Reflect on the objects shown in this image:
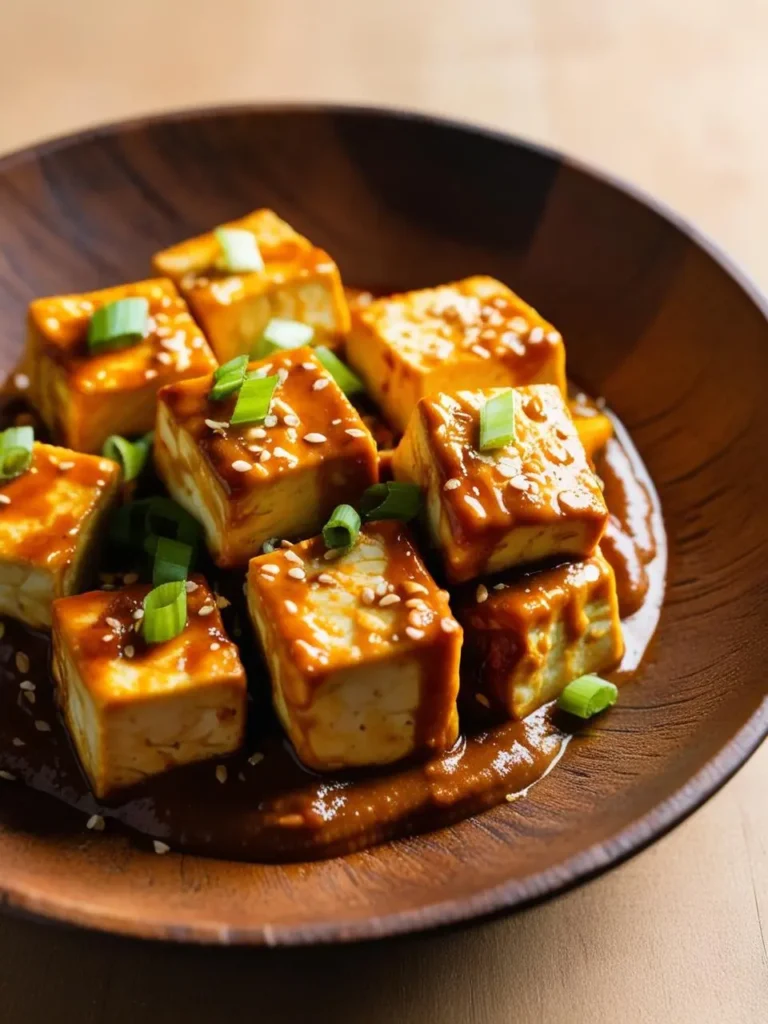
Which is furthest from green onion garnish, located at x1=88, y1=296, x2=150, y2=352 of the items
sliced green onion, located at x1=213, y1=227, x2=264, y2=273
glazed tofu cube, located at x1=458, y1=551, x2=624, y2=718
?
glazed tofu cube, located at x1=458, y1=551, x2=624, y2=718

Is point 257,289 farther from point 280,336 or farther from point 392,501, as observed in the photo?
point 392,501

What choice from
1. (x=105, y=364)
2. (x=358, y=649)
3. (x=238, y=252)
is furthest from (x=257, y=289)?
(x=358, y=649)

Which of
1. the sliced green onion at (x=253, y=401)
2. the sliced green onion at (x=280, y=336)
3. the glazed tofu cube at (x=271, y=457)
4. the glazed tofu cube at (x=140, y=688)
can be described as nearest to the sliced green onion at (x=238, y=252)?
the sliced green onion at (x=280, y=336)

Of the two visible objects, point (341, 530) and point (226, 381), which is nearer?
point (341, 530)

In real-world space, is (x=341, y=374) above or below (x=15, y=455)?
above

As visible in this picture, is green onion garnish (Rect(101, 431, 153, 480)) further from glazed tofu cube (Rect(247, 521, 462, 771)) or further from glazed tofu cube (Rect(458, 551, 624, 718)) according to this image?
glazed tofu cube (Rect(458, 551, 624, 718))

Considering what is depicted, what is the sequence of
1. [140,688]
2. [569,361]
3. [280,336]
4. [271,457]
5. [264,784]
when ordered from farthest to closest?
[569,361] → [280,336] → [271,457] → [264,784] → [140,688]

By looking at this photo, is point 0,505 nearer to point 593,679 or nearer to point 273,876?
point 273,876

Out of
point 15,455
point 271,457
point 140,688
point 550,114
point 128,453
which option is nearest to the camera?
point 140,688
